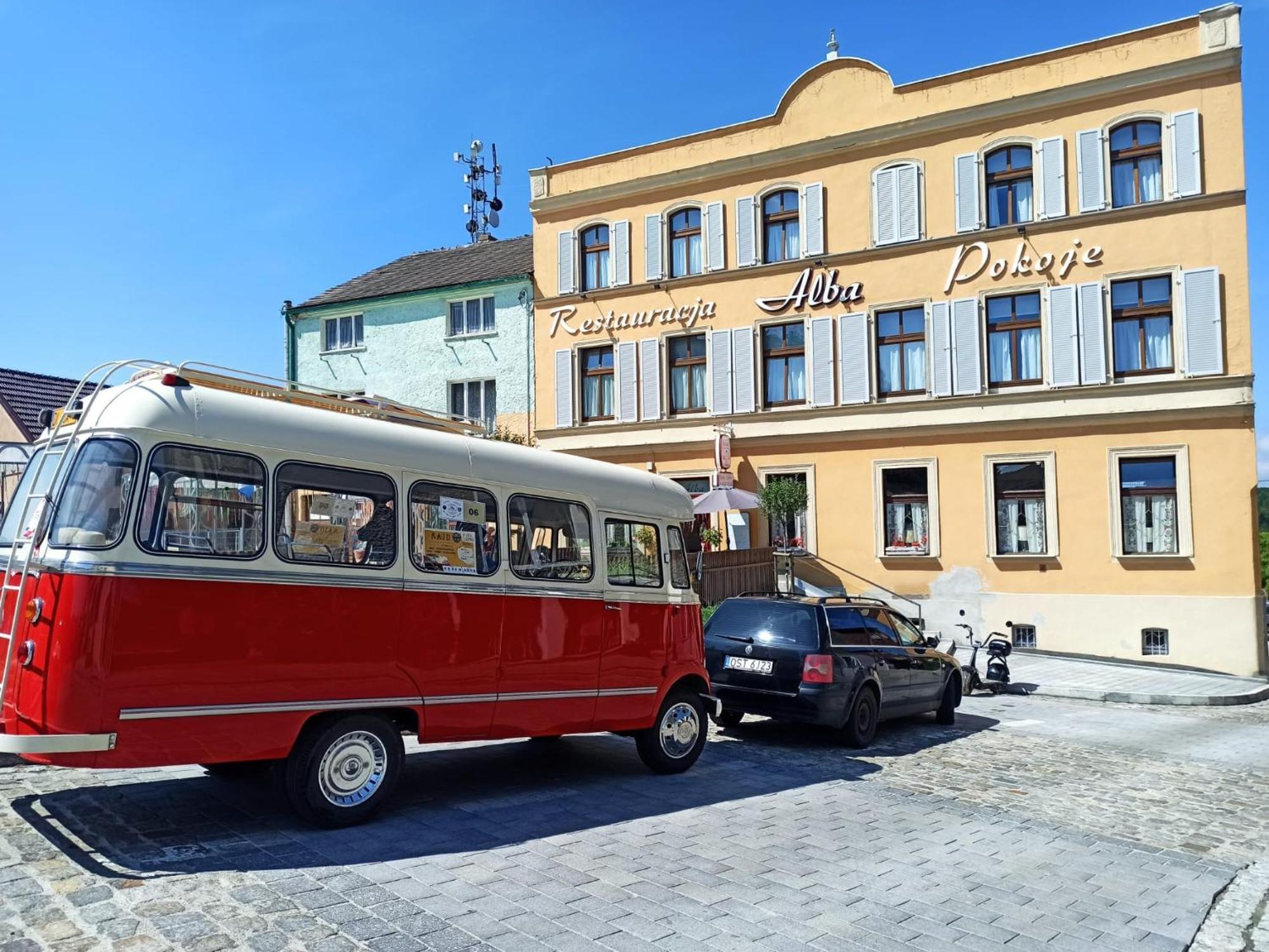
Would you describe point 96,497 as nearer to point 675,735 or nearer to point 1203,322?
point 675,735

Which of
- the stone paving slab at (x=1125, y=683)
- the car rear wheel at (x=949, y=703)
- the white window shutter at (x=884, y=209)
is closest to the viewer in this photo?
the car rear wheel at (x=949, y=703)

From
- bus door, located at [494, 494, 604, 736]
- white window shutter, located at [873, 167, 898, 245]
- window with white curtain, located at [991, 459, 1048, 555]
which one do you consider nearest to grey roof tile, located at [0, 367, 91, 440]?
bus door, located at [494, 494, 604, 736]

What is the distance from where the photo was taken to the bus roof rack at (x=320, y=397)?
260 inches

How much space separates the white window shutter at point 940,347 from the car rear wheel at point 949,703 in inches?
429

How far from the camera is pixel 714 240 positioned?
1011 inches

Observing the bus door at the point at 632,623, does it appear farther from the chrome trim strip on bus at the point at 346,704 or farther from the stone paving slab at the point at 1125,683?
the stone paving slab at the point at 1125,683

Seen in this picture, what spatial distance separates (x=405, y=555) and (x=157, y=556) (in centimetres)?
167

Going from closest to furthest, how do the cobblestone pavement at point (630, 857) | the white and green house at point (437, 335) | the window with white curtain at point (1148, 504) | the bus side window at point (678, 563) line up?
the cobblestone pavement at point (630, 857) < the bus side window at point (678, 563) < the window with white curtain at point (1148, 504) < the white and green house at point (437, 335)

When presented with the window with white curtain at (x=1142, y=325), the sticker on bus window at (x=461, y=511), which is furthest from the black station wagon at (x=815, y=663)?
the window with white curtain at (x=1142, y=325)

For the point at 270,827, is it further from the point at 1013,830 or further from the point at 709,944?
the point at 1013,830

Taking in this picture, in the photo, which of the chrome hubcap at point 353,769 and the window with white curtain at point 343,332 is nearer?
the chrome hubcap at point 353,769

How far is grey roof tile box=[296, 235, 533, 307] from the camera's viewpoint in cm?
3042

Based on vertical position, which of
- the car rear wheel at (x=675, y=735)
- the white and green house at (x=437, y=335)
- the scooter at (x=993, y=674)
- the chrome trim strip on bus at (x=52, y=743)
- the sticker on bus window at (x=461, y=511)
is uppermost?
the white and green house at (x=437, y=335)

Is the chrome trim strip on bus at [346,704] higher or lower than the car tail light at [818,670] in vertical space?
higher
